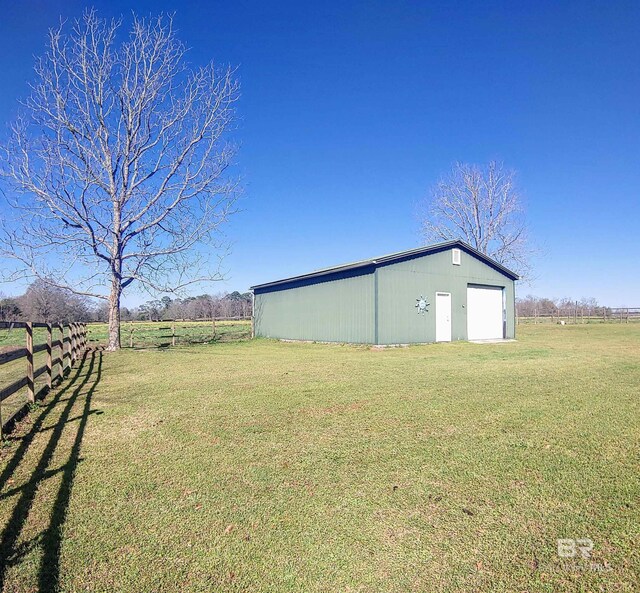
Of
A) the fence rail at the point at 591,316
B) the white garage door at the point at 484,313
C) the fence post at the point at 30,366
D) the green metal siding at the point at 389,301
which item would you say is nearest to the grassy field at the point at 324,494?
the fence post at the point at 30,366

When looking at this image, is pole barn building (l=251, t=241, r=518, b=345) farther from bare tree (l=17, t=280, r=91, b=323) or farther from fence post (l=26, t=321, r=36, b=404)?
bare tree (l=17, t=280, r=91, b=323)

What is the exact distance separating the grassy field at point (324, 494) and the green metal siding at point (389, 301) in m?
9.62

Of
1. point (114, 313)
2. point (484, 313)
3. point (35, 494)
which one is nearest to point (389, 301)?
point (484, 313)

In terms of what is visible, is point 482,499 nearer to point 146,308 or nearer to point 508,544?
point 508,544

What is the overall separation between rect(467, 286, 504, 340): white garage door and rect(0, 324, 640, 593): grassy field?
12899mm

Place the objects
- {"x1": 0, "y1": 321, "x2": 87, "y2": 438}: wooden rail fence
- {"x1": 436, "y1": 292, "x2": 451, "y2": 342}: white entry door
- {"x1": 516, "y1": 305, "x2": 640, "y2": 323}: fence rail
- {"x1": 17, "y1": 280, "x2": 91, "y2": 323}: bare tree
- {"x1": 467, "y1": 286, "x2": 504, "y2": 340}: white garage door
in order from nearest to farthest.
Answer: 1. {"x1": 0, "y1": 321, "x2": 87, "y2": 438}: wooden rail fence
2. {"x1": 436, "y1": 292, "x2": 451, "y2": 342}: white entry door
3. {"x1": 467, "y1": 286, "x2": 504, "y2": 340}: white garage door
4. {"x1": 17, "y1": 280, "x2": 91, "y2": 323}: bare tree
5. {"x1": 516, "y1": 305, "x2": 640, "y2": 323}: fence rail

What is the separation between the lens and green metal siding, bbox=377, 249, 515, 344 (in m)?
15.7

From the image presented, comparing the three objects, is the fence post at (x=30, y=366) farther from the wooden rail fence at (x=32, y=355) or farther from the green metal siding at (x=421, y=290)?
the green metal siding at (x=421, y=290)

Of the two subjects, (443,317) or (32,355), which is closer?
(32,355)

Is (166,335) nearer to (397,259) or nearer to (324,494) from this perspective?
(397,259)

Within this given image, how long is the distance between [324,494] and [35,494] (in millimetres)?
2208

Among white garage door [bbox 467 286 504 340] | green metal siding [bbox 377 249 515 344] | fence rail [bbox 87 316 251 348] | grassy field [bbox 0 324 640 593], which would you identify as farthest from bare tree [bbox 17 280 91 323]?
grassy field [bbox 0 324 640 593]

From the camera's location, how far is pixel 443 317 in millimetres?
17484

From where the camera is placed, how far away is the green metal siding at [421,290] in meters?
15.7
